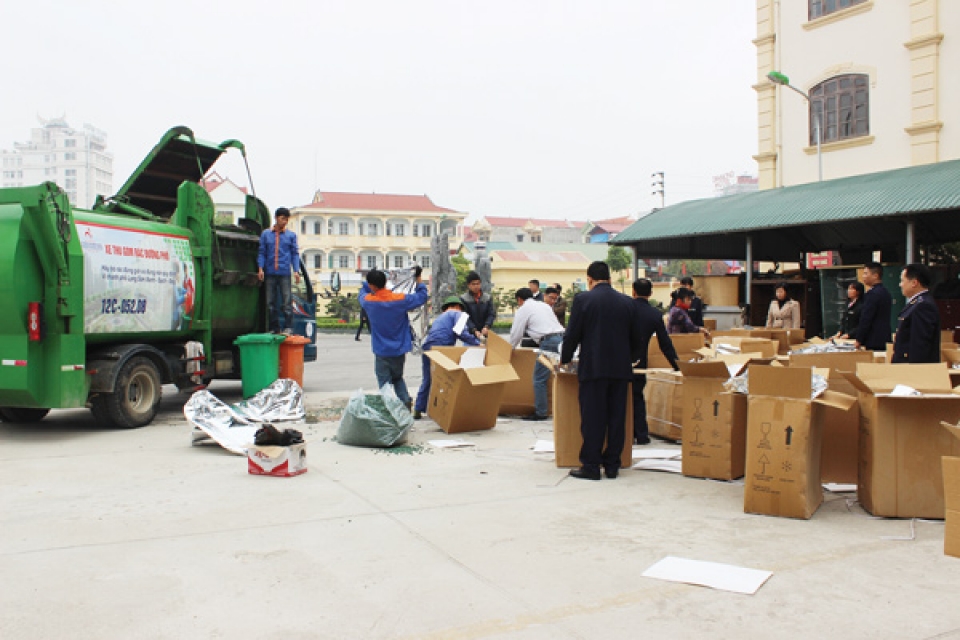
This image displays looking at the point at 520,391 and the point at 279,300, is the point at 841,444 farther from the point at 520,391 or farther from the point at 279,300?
the point at 279,300

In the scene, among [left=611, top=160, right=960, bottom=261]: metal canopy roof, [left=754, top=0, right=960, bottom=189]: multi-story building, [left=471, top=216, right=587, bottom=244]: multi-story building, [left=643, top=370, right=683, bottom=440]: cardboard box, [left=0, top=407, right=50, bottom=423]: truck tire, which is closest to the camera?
[left=643, top=370, right=683, bottom=440]: cardboard box

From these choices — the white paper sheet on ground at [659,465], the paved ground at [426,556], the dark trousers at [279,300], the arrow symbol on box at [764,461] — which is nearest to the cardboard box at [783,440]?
the arrow symbol on box at [764,461]

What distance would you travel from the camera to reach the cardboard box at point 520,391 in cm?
944

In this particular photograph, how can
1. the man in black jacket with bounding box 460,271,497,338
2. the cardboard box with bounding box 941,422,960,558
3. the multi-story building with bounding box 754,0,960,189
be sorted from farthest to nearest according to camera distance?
the multi-story building with bounding box 754,0,960,189 → the man in black jacket with bounding box 460,271,497,338 → the cardboard box with bounding box 941,422,960,558

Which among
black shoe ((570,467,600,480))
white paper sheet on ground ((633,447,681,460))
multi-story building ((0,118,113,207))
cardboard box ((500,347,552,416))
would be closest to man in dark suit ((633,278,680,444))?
white paper sheet on ground ((633,447,681,460))

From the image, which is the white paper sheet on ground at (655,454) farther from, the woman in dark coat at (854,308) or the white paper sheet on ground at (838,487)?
the woman in dark coat at (854,308)

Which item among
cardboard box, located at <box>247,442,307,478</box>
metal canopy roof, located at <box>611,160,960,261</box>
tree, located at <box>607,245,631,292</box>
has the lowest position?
cardboard box, located at <box>247,442,307,478</box>

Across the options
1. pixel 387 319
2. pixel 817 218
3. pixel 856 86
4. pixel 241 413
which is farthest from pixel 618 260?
pixel 241 413

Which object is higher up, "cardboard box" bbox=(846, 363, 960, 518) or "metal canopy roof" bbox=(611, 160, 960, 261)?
"metal canopy roof" bbox=(611, 160, 960, 261)

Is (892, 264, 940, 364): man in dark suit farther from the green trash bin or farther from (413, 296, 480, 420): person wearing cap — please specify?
Result: the green trash bin

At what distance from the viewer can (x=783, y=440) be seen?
502 centimetres

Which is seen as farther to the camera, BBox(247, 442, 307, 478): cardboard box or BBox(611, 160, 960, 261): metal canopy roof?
BBox(611, 160, 960, 261): metal canopy roof

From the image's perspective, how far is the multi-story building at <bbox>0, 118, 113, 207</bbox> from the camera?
17025cm

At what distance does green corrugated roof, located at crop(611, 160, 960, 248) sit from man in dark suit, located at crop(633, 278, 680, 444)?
6.84 metres
